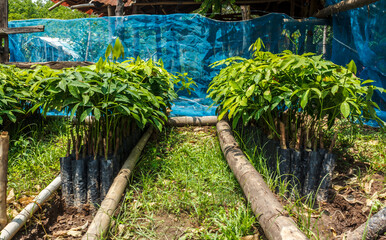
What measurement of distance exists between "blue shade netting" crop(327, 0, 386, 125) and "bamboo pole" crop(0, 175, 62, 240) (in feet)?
13.9

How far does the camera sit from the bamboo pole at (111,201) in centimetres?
210

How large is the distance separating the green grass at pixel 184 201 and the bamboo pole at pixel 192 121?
0.99 m

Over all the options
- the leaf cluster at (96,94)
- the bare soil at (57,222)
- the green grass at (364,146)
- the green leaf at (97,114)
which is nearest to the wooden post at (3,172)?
the bare soil at (57,222)

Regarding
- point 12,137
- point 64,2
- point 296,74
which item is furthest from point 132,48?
point 64,2

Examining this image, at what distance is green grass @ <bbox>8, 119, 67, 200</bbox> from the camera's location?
2965 millimetres

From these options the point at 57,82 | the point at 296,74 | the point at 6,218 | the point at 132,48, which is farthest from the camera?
the point at 132,48

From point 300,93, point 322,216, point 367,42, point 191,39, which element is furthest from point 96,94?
point 367,42

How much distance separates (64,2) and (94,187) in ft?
28.9

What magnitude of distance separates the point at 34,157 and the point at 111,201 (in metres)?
1.53

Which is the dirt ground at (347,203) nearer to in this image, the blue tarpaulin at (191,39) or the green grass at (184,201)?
the green grass at (184,201)

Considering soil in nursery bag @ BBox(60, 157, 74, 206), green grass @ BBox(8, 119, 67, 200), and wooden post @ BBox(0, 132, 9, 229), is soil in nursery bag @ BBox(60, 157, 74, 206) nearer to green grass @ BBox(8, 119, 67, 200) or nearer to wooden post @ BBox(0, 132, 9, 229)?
green grass @ BBox(8, 119, 67, 200)

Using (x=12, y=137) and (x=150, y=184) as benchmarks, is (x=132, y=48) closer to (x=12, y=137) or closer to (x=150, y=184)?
(x=12, y=137)

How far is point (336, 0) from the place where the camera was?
5457 millimetres

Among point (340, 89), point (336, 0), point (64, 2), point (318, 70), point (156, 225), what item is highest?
point (64, 2)
